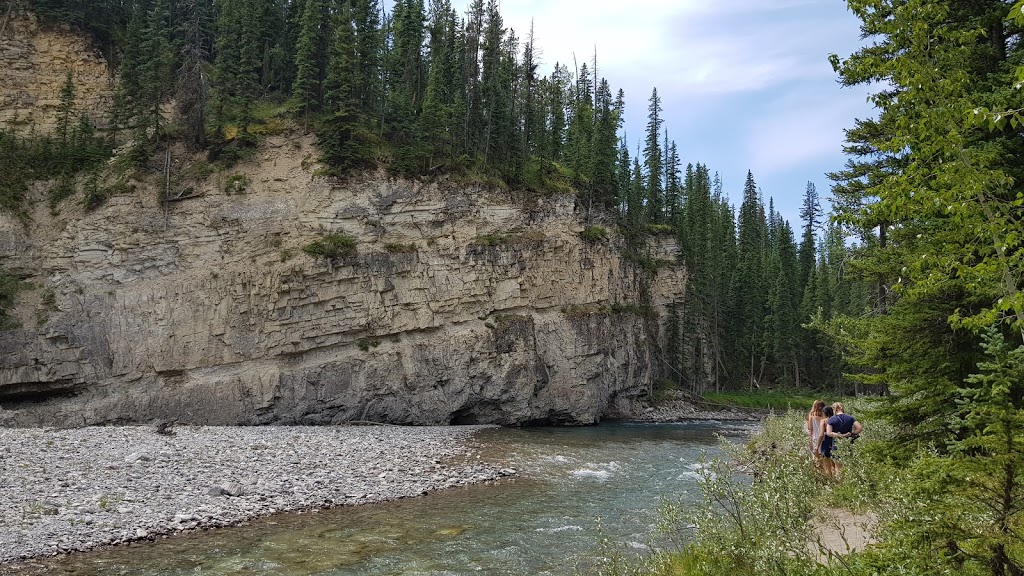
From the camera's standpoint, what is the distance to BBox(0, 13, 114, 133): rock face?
33750mm

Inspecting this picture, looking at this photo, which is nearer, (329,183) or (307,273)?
(307,273)

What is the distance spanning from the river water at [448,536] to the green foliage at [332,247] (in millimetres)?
18392

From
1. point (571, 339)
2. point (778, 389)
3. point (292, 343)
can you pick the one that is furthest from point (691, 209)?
point (292, 343)

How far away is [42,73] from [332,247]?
19.7 m

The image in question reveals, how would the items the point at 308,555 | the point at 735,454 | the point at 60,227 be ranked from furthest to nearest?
1. the point at 60,227
2. the point at 735,454
3. the point at 308,555

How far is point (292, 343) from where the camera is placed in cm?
3195

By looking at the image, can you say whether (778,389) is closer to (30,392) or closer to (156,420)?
(156,420)

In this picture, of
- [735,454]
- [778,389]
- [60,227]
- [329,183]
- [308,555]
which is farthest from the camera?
[778,389]

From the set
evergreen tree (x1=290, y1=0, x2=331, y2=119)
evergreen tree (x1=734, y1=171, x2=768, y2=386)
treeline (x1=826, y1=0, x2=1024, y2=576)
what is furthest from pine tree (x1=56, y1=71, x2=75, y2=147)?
evergreen tree (x1=734, y1=171, x2=768, y2=386)

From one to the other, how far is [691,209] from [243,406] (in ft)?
165

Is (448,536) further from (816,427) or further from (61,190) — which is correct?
(61,190)

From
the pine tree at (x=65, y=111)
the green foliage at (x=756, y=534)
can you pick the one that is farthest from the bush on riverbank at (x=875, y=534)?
the pine tree at (x=65, y=111)

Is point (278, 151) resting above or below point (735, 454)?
→ above

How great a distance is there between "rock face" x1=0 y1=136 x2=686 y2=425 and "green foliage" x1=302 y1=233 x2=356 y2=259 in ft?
1.41
